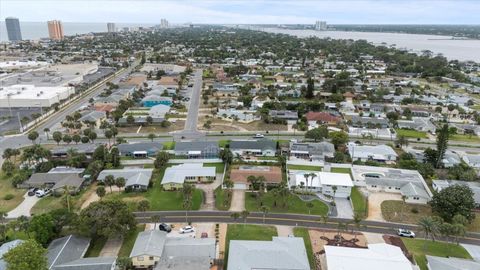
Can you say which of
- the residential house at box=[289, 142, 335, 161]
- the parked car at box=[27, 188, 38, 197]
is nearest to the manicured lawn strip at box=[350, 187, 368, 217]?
the residential house at box=[289, 142, 335, 161]

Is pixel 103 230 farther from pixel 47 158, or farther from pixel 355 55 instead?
pixel 355 55

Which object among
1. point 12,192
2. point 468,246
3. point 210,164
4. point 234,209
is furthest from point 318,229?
point 12,192

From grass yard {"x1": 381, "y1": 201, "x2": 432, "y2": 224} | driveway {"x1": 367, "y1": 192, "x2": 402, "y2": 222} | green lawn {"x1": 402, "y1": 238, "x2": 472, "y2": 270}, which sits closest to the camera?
green lawn {"x1": 402, "y1": 238, "x2": 472, "y2": 270}

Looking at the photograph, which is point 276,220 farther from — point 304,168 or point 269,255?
point 304,168

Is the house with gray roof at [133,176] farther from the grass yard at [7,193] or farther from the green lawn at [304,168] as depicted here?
the green lawn at [304,168]

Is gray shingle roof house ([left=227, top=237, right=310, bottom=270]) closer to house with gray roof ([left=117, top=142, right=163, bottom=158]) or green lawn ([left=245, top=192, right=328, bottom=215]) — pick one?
green lawn ([left=245, top=192, right=328, bottom=215])

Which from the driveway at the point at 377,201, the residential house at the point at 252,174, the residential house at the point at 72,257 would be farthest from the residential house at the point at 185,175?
the driveway at the point at 377,201
